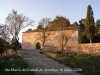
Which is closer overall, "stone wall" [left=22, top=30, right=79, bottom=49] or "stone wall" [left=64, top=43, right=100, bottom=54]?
"stone wall" [left=64, top=43, right=100, bottom=54]

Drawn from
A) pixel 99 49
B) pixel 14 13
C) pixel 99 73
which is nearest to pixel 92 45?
pixel 99 49

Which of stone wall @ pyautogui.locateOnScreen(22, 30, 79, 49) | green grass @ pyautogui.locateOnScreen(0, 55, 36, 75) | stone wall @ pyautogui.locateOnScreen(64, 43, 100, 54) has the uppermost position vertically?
Result: stone wall @ pyautogui.locateOnScreen(22, 30, 79, 49)

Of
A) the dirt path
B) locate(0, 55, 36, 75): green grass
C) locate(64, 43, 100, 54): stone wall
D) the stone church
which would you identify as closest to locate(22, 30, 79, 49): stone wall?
the stone church

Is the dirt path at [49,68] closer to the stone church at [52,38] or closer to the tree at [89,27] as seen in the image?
the stone church at [52,38]

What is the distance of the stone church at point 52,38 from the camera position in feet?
120

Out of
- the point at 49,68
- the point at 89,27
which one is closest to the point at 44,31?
the point at 89,27

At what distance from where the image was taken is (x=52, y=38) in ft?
139

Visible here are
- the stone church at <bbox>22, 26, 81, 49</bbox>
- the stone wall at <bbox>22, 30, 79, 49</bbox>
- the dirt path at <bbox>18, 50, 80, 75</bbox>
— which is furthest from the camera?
the stone wall at <bbox>22, 30, 79, 49</bbox>

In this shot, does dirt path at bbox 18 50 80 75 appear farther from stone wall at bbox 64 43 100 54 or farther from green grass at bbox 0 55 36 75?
stone wall at bbox 64 43 100 54

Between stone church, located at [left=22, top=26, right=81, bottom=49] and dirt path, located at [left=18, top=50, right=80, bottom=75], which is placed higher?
stone church, located at [left=22, top=26, right=81, bottom=49]

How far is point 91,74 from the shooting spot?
11453 millimetres

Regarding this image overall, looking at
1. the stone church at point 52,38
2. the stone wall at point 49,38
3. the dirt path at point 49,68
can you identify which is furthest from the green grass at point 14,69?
the stone wall at point 49,38

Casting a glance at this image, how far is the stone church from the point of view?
36584mm

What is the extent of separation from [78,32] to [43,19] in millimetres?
9742
